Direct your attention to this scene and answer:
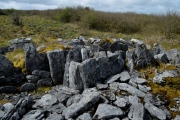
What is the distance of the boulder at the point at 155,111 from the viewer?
4340 mm

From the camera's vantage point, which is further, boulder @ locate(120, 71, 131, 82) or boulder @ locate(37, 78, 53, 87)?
boulder @ locate(37, 78, 53, 87)

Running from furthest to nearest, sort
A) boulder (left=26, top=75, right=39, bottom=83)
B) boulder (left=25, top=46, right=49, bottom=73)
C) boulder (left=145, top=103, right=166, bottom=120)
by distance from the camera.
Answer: boulder (left=25, top=46, right=49, bottom=73) < boulder (left=26, top=75, right=39, bottom=83) < boulder (left=145, top=103, right=166, bottom=120)

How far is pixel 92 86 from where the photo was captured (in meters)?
5.63

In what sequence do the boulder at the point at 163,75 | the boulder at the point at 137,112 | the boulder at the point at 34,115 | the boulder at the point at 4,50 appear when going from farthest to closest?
the boulder at the point at 4,50, the boulder at the point at 163,75, the boulder at the point at 34,115, the boulder at the point at 137,112

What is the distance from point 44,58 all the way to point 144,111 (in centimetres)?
380

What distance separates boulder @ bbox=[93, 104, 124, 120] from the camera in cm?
423

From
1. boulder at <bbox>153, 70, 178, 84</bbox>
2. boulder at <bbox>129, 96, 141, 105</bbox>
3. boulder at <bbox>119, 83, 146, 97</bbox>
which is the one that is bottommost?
boulder at <bbox>129, 96, 141, 105</bbox>

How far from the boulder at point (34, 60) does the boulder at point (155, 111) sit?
369 cm

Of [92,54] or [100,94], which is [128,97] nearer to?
[100,94]

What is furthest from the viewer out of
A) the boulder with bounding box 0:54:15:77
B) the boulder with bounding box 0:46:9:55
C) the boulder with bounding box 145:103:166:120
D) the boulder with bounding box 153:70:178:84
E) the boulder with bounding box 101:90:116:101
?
the boulder with bounding box 0:46:9:55

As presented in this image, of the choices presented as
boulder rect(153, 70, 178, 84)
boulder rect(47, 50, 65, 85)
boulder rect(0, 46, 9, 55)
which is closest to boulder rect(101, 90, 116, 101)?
boulder rect(153, 70, 178, 84)

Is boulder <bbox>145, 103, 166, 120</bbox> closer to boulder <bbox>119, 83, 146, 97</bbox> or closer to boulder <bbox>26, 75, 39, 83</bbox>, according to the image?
boulder <bbox>119, 83, 146, 97</bbox>

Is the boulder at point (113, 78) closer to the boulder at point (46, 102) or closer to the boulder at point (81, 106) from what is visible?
the boulder at point (81, 106)

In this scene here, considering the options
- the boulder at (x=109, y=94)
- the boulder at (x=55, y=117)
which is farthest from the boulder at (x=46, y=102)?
the boulder at (x=109, y=94)
